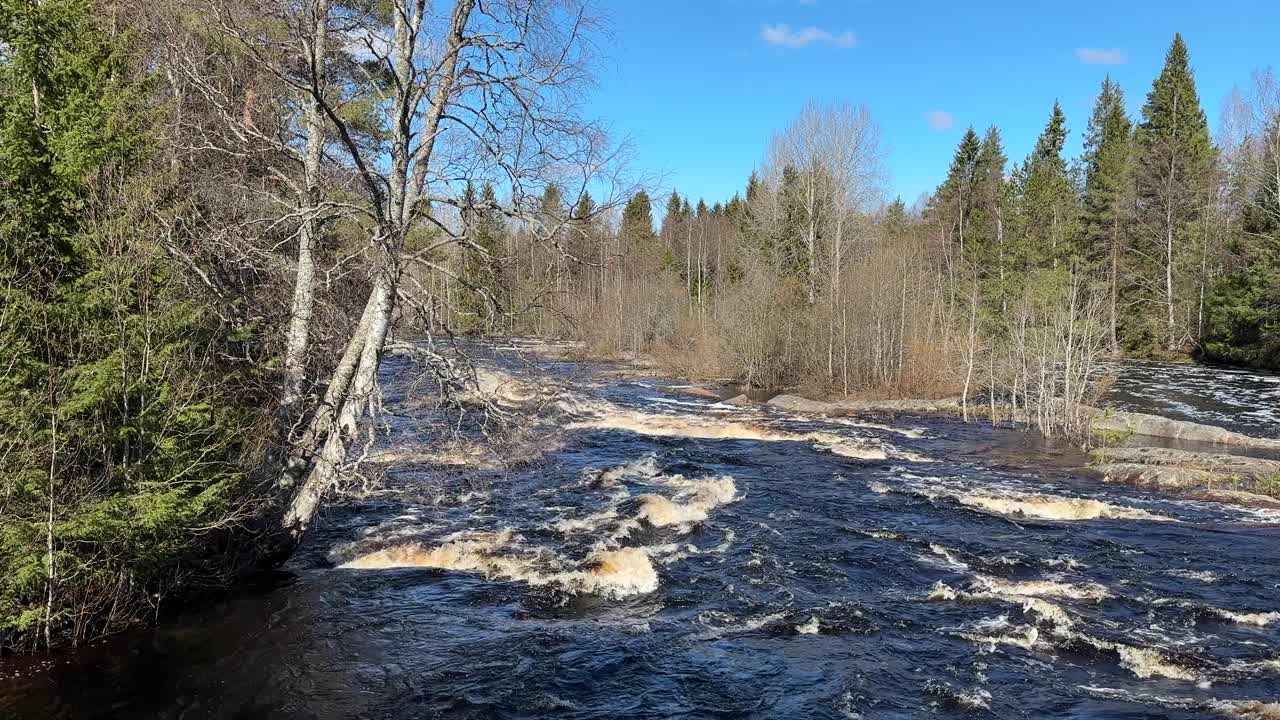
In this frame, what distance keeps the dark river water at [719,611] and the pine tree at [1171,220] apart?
115 feet

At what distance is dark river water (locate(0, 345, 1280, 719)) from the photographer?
7191mm

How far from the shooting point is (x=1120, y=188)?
4731cm

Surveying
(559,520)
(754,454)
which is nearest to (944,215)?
(754,454)

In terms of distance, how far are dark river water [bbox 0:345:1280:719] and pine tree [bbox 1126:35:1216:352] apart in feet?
115

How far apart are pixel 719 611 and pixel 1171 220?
1899 inches

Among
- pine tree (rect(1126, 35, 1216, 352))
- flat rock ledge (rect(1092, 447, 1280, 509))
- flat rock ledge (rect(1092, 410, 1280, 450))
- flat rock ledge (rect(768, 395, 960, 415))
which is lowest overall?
flat rock ledge (rect(1092, 447, 1280, 509))

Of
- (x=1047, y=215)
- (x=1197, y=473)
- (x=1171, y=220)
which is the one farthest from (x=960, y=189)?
(x=1197, y=473)

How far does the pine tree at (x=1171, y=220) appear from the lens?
142 ft

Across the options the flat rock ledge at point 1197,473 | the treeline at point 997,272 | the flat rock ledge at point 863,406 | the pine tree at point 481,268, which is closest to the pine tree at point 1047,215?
the treeline at point 997,272

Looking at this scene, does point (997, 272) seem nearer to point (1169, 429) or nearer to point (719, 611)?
point (1169, 429)

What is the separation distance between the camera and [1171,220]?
44719mm

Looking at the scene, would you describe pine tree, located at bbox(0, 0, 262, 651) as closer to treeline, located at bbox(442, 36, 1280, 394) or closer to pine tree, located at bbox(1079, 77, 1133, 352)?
treeline, located at bbox(442, 36, 1280, 394)

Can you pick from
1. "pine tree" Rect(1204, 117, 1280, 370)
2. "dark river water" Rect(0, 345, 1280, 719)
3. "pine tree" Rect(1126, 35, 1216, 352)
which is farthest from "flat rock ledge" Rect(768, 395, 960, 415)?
"pine tree" Rect(1126, 35, 1216, 352)

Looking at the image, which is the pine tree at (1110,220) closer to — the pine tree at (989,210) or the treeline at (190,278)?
the pine tree at (989,210)
